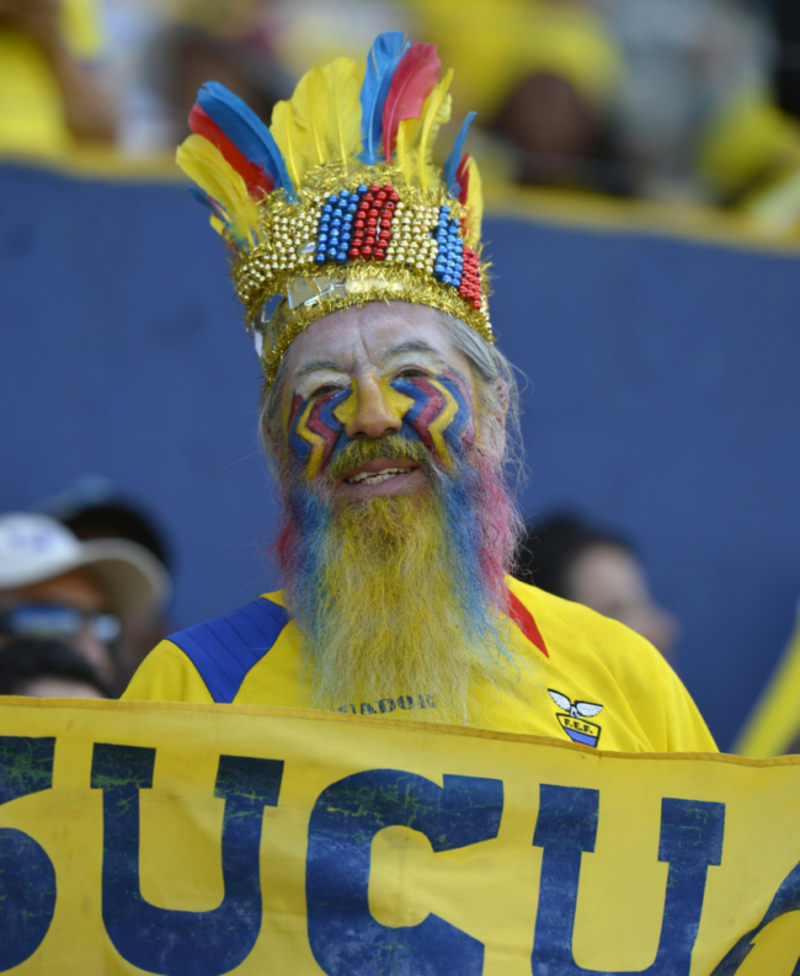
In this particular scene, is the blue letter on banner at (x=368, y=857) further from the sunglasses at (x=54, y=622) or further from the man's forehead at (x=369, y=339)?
the sunglasses at (x=54, y=622)

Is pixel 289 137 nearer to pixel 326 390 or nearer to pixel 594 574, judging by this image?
pixel 326 390

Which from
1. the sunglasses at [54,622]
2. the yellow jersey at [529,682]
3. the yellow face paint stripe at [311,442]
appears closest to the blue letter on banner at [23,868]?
the yellow jersey at [529,682]

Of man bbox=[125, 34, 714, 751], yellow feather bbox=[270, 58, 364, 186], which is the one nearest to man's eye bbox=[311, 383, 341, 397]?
man bbox=[125, 34, 714, 751]

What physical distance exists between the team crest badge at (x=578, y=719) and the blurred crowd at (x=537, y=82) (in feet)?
10.1

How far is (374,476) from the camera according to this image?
6.46 ft

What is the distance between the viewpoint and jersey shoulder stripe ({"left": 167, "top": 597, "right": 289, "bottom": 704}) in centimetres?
183

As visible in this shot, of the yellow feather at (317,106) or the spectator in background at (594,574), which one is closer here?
the yellow feather at (317,106)

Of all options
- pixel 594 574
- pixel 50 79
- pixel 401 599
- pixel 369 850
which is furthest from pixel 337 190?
pixel 50 79

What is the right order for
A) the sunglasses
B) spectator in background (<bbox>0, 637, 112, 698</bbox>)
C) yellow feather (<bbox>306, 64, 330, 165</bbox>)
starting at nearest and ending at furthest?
yellow feather (<bbox>306, 64, 330, 165</bbox>) < spectator in background (<bbox>0, 637, 112, 698</bbox>) < the sunglasses

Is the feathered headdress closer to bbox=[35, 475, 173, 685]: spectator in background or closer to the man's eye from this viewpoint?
the man's eye

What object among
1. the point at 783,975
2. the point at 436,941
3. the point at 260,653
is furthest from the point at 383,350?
the point at 783,975

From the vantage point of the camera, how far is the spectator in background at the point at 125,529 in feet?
11.7

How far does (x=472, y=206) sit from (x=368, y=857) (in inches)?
49.8

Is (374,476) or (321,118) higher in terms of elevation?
(321,118)
